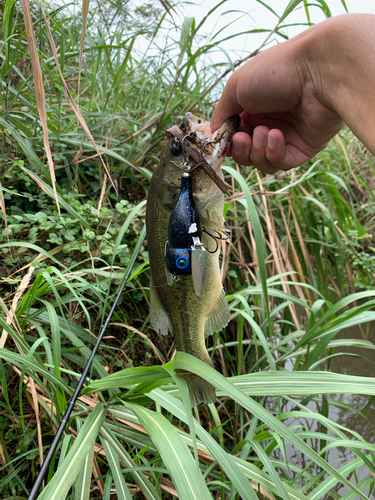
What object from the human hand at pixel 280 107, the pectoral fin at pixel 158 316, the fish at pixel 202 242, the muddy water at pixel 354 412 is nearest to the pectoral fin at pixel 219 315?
the fish at pixel 202 242

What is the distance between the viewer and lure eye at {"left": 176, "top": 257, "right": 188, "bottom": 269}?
33.0 inches

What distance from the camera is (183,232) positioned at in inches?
33.1

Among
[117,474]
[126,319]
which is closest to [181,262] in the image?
[117,474]

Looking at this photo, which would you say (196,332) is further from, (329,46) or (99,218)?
(99,218)

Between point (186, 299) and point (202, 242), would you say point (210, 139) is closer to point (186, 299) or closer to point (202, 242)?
point (202, 242)

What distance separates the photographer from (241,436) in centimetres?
210

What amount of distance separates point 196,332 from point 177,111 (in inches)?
87.0

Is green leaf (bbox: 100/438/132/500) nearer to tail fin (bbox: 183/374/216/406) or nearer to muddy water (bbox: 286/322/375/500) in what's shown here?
tail fin (bbox: 183/374/216/406)

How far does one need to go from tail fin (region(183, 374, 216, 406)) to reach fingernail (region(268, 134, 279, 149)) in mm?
890

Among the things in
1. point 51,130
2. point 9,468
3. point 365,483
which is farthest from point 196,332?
point 51,130

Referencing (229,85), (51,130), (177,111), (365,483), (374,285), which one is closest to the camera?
(229,85)

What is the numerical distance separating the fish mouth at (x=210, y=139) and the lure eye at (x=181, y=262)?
0.29 m

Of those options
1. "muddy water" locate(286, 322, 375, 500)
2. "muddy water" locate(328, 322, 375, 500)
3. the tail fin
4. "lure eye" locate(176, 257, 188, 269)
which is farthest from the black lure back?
"muddy water" locate(328, 322, 375, 500)

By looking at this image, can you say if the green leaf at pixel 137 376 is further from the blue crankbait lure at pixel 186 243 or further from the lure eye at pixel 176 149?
the lure eye at pixel 176 149
